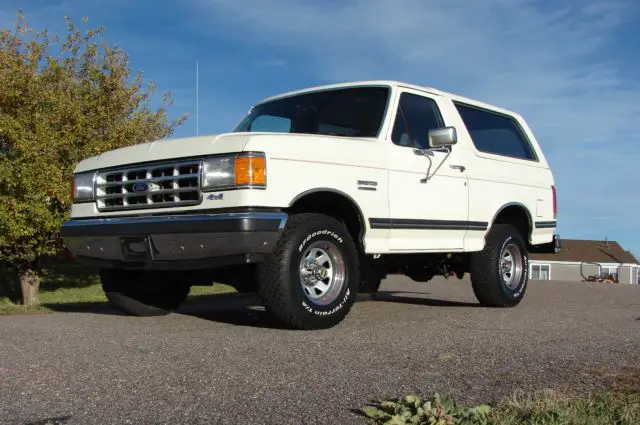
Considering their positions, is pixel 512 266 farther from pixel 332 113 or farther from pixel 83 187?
pixel 83 187

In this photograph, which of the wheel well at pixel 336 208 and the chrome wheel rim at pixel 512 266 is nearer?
the wheel well at pixel 336 208

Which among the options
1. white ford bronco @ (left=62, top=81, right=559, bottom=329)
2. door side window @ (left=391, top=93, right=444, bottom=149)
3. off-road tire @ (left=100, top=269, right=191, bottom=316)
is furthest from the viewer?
door side window @ (left=391, top=93, right=444, bottom=149)

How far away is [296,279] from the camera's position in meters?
5.19

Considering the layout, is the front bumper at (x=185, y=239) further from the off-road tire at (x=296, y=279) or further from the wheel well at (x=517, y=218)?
the wheel well at (x=517, y=218)

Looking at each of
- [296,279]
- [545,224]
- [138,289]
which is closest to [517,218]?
[545,224]

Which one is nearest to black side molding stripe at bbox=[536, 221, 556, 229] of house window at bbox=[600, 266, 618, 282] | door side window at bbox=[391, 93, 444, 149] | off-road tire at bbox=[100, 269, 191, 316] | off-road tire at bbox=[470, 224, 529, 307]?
off-road tire at bbox=[470, 224, 529, 307]

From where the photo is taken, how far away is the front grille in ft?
17.1

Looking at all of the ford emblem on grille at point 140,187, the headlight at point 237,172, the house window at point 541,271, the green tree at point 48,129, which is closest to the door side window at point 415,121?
the headlight at point 237,172

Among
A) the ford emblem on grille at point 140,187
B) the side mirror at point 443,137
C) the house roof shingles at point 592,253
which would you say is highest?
the side mirror at point 443,137

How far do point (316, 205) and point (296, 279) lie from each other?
827 millimetres

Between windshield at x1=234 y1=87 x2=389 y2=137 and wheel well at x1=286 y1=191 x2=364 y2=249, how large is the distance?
807 millimetres

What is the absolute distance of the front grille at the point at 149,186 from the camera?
17.1ft

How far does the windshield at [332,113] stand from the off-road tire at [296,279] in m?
1.23

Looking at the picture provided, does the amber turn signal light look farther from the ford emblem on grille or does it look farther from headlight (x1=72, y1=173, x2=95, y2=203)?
headlight (x1=72, y1=173, x2=95, y2=203)
